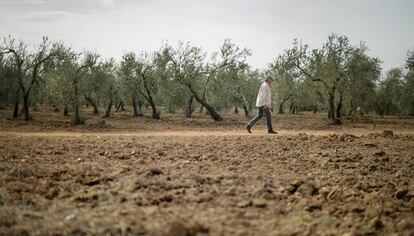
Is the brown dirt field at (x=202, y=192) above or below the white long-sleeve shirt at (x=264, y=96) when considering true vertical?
below

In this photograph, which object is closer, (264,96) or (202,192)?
(202,192)

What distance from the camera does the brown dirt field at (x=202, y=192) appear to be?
397 cm

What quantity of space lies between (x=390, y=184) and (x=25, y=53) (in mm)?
25604

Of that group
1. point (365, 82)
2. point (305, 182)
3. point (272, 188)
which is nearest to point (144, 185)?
point (272, 188)

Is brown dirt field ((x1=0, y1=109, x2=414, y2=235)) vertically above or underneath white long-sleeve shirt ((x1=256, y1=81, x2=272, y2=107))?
underneath

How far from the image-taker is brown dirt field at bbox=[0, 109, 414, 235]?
3969 mm

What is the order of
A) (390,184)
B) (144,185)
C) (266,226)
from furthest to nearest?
(390,184)
(144,185)
(266,226)

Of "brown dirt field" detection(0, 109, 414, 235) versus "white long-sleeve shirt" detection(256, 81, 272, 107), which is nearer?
"brown dirt field" detection(0, 109, 414, 235)

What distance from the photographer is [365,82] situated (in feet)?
95.8

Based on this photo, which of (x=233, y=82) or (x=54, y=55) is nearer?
(x=54, y=55)

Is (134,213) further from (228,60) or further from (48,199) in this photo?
(228,60)

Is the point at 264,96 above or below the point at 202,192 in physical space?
above

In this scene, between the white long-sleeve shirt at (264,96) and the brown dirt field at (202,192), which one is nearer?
the brown dirt field at (202,192)

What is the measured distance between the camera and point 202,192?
5344 mm
